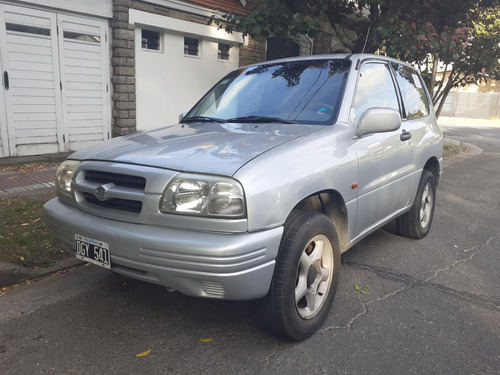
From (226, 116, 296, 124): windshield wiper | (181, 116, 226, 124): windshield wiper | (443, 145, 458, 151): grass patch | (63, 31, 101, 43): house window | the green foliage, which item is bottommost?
(443, 145, 458, 151): grass patch

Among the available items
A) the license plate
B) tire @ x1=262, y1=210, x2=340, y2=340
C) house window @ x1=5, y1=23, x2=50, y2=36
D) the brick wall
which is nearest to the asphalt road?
tire @ x1=262, y1=210, x2=340, y2=340

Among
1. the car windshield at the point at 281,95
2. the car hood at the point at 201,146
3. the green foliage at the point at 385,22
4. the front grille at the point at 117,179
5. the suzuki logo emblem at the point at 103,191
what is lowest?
the suzuki logo emblem at the point at 103,191

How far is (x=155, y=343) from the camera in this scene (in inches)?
107

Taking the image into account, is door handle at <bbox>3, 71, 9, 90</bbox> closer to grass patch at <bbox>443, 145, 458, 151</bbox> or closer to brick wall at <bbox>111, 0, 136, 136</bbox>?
brick wall at <bbox>111, 0, 136, 136</bbox>

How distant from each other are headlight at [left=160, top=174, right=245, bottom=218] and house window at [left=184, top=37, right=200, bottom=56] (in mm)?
8134

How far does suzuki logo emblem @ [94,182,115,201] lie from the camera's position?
8.43ft

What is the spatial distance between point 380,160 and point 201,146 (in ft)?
5.16

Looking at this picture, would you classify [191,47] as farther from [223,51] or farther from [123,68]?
[123,68]

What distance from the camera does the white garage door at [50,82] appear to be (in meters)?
Answer: 7.26

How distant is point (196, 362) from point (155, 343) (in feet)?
1.11

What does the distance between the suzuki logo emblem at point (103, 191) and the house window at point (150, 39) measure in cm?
714

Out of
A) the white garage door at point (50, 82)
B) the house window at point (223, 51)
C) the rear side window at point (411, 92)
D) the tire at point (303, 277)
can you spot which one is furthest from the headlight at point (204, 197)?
the house window at point (223, 51)

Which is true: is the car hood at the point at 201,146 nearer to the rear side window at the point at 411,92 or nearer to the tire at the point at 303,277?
the tire at the point at 303,277

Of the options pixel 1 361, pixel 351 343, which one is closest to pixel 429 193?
pixel 351 343
